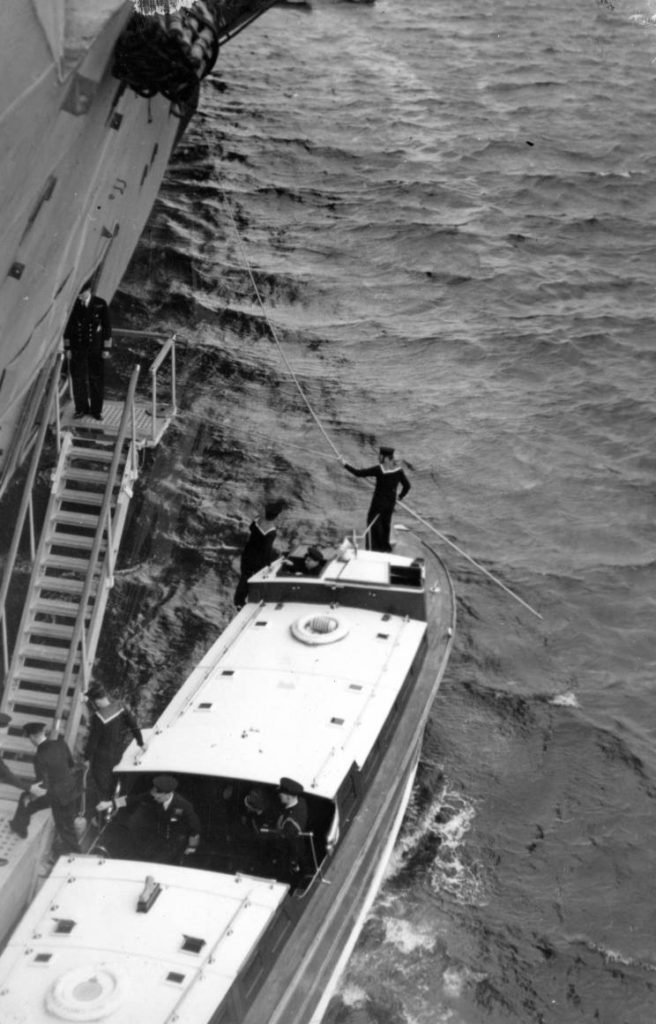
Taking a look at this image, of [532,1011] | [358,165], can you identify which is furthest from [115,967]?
[358,165]

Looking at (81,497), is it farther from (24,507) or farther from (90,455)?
(24,507)

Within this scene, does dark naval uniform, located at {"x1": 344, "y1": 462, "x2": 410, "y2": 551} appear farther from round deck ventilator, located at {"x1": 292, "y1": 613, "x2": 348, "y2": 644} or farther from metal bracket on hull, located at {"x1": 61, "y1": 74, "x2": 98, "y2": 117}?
Result: metal bracket on hull, located at {"x1": 61, "y1": 74, "x2": 98, "y2": 117}

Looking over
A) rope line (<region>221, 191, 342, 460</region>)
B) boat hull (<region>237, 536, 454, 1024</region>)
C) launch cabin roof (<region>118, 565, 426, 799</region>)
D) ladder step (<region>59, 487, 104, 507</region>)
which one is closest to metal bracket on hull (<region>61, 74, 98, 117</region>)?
ladder step (<region>59, 487, 104, 507</region>)

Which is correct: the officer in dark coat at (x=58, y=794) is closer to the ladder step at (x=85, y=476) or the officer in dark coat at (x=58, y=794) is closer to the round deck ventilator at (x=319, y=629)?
the round deck ventilator at (x=319, y=629)

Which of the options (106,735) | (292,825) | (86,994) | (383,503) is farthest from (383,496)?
(86,994)

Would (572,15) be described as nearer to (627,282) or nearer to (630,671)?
(627,282)

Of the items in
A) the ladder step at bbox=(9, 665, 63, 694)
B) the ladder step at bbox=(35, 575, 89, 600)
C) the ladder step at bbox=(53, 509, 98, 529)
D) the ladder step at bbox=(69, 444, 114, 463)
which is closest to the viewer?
the ladder step at bbox=(9, 665, 63, 694)
